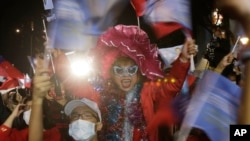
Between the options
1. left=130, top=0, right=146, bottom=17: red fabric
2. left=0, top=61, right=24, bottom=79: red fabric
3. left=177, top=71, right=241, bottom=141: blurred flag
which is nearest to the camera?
left=177, top=71, right=241, bottom=141: blurred flag

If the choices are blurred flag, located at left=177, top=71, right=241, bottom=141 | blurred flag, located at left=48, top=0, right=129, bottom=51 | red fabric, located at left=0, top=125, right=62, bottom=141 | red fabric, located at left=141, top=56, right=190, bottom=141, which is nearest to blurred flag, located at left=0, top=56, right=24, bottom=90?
blurred flag, located at left=48, top=0, right=129, bottom=51

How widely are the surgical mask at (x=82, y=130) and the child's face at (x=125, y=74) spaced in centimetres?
49

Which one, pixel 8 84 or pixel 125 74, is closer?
pixel 125 74

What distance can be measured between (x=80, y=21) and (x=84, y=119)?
203 cm

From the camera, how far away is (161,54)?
479cm

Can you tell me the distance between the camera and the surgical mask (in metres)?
3.11

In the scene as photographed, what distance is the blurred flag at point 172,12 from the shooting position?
3426 millimetres

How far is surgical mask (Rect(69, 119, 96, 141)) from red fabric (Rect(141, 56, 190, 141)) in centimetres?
50

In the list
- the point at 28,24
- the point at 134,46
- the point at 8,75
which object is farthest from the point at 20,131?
the point at 28,24

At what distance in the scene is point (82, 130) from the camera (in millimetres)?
3115

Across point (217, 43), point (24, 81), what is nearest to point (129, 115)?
point (217, 43)

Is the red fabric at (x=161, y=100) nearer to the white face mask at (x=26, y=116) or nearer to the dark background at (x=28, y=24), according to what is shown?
the white face mask at (x=26, y=116)

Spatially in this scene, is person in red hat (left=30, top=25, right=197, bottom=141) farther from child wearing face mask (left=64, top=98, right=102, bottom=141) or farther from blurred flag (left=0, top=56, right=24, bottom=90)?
blurred flag (left=0, top=56, right=24, bottom=90)

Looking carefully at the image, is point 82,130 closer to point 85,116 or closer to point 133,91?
point 85,116
